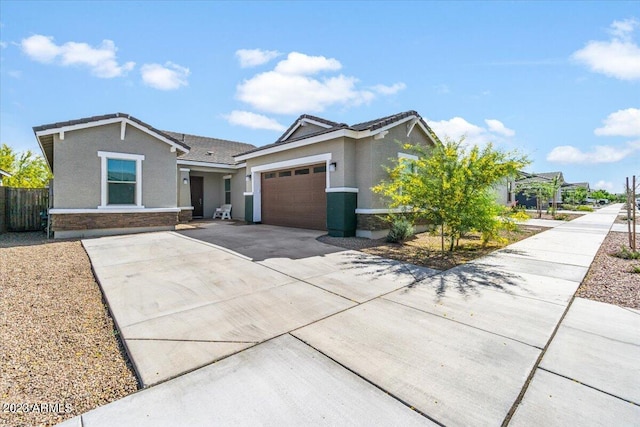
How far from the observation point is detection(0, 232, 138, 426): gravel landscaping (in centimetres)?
219

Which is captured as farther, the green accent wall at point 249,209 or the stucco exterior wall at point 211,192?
the stucco exterior wall at point 211,192

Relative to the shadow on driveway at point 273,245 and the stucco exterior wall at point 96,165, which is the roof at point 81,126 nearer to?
the stucco exterior wall at point 96,165

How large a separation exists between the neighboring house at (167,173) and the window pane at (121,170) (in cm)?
3

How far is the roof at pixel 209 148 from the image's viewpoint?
1665 centimetres

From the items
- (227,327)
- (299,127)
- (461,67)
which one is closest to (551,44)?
(461,67)

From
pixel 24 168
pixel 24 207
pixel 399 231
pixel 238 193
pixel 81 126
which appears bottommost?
pixel 399 231

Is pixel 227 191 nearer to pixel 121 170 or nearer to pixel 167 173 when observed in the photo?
pixel 167 173

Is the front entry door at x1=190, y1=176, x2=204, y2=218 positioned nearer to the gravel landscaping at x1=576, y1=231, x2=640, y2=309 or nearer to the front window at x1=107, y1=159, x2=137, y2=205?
the front window at x1=107, y1=159, x2=137, y2=205

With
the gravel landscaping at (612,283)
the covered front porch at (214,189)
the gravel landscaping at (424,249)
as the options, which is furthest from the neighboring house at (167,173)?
the gravel landscaping at (612,283)

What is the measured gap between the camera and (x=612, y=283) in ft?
17.3

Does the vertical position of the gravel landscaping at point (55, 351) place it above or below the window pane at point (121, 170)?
below

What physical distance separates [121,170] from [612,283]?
14.3 metres

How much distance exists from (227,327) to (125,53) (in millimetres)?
10755

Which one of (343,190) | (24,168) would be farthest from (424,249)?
(24,168)
